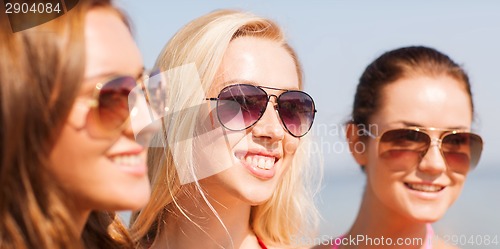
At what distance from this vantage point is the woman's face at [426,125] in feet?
8.96

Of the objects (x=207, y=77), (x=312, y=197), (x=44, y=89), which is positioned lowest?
(x=312, y=197)

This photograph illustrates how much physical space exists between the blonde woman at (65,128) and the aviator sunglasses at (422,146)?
3.66 feet

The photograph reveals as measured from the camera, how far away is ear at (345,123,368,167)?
2.92 metres

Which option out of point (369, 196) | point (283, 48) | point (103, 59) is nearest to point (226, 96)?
point (283, 48)

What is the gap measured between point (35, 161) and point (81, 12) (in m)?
0.44

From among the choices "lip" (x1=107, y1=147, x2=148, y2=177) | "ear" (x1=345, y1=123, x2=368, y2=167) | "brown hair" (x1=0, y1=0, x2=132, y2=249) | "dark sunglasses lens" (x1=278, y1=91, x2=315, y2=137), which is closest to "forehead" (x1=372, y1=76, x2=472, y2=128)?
"ear" (x1=345, y1=123, x2=368, y2=167)

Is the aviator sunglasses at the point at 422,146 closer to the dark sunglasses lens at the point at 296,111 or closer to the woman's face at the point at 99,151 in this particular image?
the dark sunglasses lens at the point at 296,111

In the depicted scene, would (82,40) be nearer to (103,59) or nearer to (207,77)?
(103,59)

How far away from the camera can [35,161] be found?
1934 millimetres

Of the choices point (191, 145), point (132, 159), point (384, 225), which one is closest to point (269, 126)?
point (191, 145)

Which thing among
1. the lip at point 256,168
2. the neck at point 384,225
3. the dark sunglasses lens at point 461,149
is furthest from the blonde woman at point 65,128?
the dark sunglasses lens at point 461,149

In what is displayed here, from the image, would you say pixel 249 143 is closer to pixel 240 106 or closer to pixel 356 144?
pixel 240 106

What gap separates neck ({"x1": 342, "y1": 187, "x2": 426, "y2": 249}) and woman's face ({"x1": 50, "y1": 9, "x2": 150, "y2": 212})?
1155 millimetres

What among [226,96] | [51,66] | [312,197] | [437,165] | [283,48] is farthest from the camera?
[312,197]
